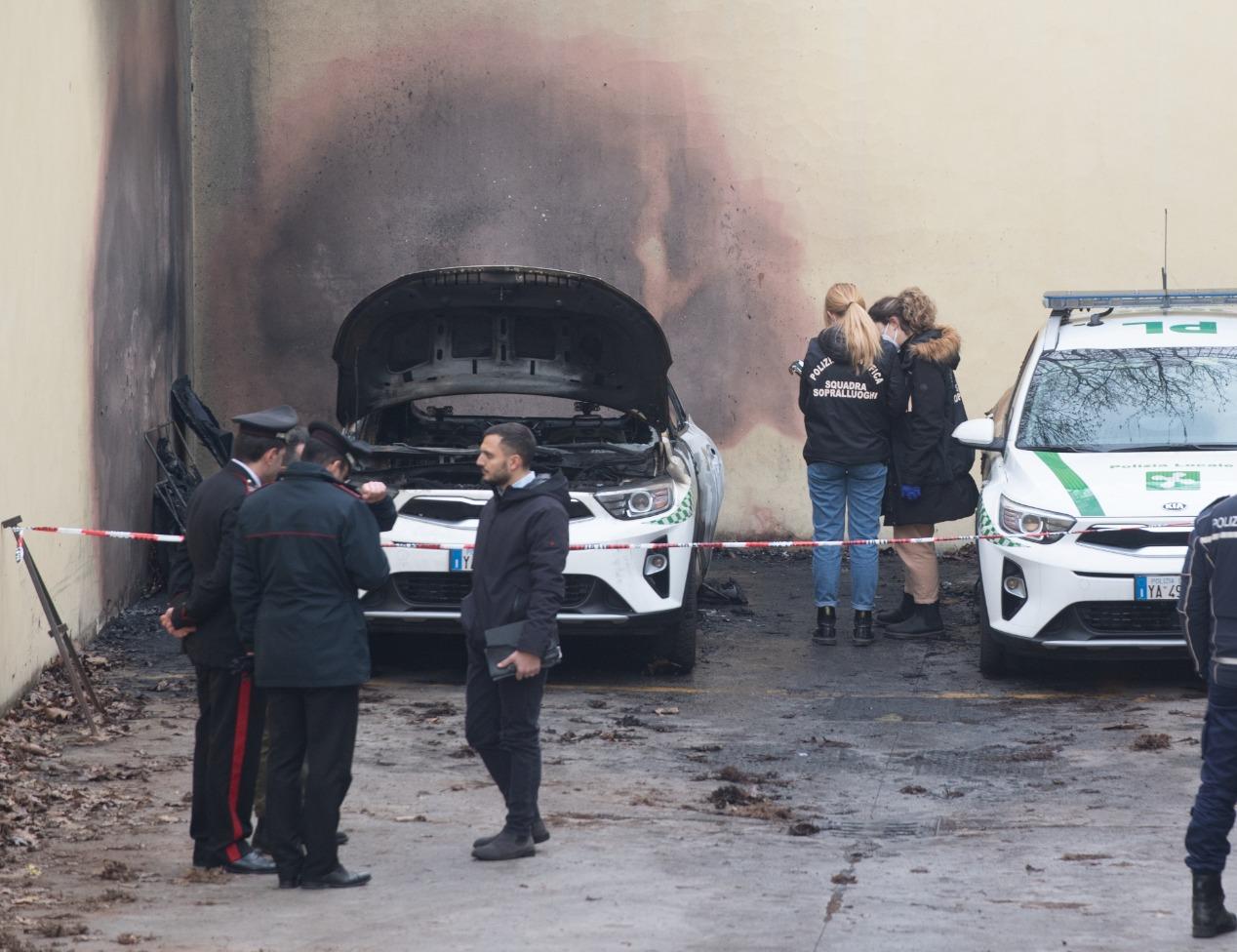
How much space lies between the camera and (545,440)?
11.4m

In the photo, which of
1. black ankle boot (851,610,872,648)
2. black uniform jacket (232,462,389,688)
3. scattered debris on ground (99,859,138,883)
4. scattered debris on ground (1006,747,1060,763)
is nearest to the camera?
black uniform jacket (232,462,389,688)

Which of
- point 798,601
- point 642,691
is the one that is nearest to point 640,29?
point 798,601

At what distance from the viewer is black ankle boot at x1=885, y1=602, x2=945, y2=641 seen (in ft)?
37.2

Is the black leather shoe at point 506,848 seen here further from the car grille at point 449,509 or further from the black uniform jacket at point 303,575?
the car grille at point 449,509

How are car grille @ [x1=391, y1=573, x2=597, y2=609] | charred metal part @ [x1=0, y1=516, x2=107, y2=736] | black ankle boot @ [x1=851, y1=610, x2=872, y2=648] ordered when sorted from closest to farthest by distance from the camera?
charred metal part @ [x1=0, y1=516, x2=107, y2=736] → car grille @ [x1=391, y1=573, x2=597, y2=609] → black ankle boot @ [x1=851, y1=610, x2=872, y2=648]

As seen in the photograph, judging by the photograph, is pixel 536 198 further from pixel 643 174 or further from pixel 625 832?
pixel 625 832

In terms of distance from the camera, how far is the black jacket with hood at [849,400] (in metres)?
10.8

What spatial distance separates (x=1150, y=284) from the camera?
14.1 m

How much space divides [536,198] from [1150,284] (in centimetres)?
472

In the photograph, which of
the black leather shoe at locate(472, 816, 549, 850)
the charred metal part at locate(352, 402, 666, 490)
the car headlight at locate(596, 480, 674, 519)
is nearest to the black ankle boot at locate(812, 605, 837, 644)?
the charred metal part at locate(352, 402, 666, 490)

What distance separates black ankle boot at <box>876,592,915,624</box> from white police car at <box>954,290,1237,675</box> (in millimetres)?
1042

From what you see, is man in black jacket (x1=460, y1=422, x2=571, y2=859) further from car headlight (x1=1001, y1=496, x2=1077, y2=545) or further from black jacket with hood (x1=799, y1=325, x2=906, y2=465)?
black jacket with hood (x1=799, y1=325, x2=906, y2=465)

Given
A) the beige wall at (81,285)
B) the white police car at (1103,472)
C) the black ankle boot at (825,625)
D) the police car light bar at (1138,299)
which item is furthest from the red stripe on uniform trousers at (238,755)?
the police car light bar at (1138,299)

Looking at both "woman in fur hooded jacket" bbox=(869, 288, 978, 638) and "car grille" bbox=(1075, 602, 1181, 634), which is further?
"woman in fur hooded jacket" bbox=(869, 288, 978, 638)
